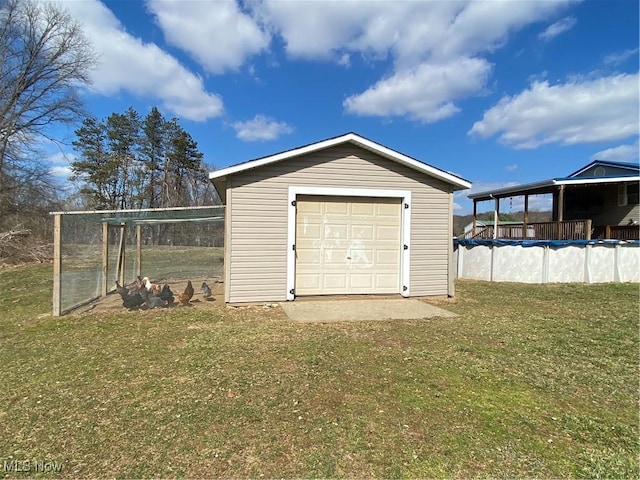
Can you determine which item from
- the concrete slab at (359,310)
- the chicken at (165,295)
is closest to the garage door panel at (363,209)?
the concrete slab at (359,310)

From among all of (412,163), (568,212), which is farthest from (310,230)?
(568,212)

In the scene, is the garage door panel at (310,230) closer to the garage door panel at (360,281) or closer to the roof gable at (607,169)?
the garage door panel at (360,281)

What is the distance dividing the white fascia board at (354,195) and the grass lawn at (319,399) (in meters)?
1.83

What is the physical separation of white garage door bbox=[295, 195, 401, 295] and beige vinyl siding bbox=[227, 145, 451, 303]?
1.18ft

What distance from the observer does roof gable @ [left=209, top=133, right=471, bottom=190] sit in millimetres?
6902

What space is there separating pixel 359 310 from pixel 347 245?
1710mm

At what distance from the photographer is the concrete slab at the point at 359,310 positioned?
6.08 meters

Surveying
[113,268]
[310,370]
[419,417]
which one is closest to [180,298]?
[113,268]

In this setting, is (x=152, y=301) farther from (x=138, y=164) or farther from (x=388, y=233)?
(x=138, y=164)

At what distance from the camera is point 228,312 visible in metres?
6.54

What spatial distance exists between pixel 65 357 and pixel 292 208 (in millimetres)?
4488

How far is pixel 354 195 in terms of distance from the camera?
771 centimetres

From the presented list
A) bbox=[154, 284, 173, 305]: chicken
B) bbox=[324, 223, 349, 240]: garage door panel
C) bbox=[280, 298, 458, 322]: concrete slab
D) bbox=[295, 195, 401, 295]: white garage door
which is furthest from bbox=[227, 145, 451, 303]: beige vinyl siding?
bbox=[154, 284, 173, 305]: chicken

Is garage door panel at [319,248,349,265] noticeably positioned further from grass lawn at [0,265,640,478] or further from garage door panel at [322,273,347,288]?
grass lawn at [0,265,640,478]
